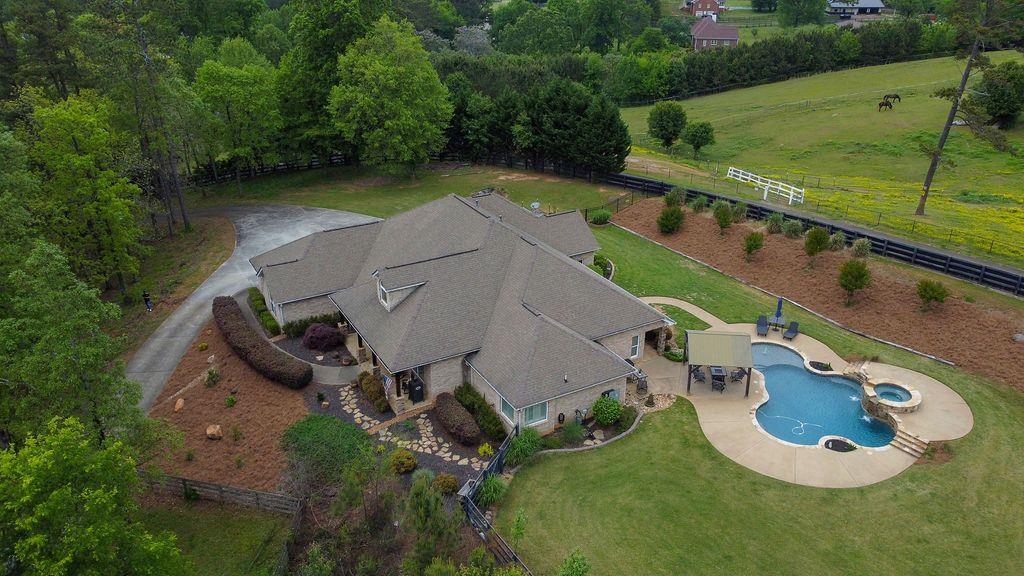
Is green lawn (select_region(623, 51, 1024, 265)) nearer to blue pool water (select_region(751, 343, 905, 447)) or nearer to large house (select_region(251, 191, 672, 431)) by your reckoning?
blue pool water (select_region(751, 343, 905, 447))

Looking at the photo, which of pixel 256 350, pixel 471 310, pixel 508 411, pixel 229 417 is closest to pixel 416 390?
pixel 471 310

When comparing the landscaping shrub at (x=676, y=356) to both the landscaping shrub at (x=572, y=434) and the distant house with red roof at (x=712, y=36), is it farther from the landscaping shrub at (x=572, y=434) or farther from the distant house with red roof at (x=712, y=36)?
the distant house with red roof at (x=712, y=36)

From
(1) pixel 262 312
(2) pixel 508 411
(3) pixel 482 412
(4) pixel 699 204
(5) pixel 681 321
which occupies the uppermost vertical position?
(4) pixel 699 204

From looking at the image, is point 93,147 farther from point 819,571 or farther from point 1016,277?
point 1016,277

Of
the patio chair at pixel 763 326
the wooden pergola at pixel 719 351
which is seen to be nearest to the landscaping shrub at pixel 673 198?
the patio chair at pixel 763 326

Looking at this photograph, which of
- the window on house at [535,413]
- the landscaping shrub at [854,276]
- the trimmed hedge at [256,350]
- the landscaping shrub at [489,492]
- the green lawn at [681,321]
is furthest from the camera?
the landscaping shrub at [854,276]

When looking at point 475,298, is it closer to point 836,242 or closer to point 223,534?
point 223,534
